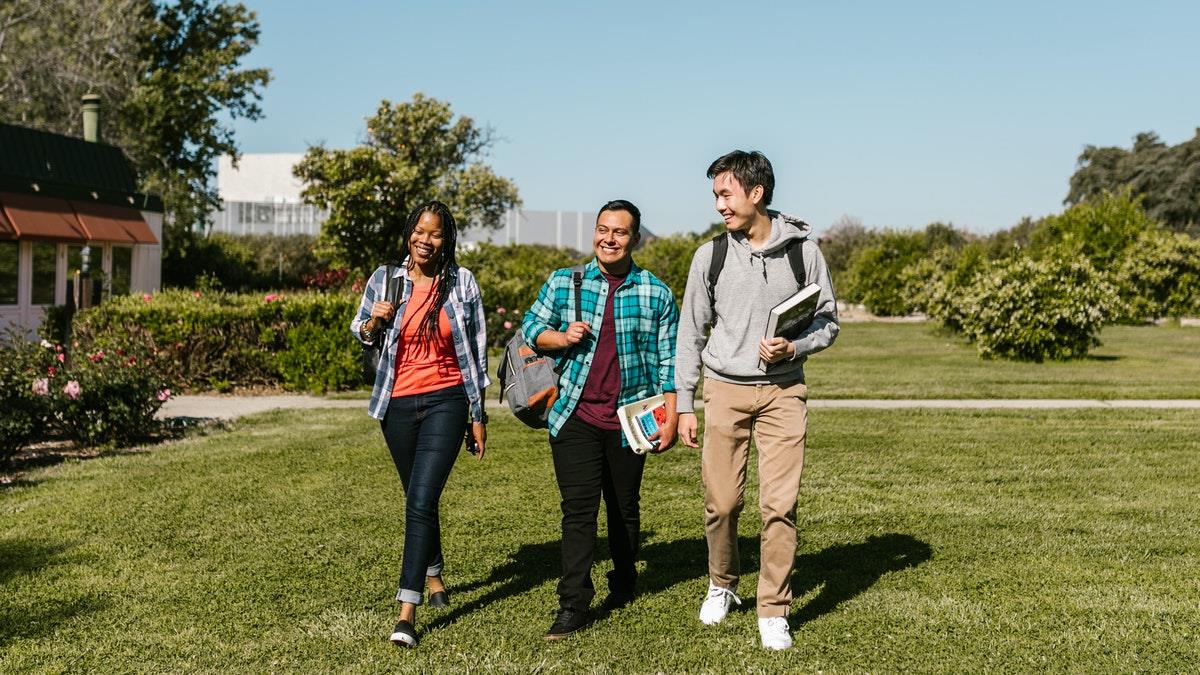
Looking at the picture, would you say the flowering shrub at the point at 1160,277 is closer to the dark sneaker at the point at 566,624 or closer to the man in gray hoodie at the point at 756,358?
the man in gray hoodie at the point at 756,358

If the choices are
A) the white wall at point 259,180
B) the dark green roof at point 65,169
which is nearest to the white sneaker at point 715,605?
the dark green roof at point 65,169

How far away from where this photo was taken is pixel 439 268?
190 inches

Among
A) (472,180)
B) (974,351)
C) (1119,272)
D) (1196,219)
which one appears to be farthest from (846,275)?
(1196,219)

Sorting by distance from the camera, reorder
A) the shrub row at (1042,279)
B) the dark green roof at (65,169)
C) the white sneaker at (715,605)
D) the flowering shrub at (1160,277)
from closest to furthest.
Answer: the white sneaker at (715,605) → the shrub row at (1042,279) → the dark green roof at (65,169) → the flowering shrub at (1160,277)

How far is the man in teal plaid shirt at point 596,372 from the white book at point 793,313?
558 millimetres

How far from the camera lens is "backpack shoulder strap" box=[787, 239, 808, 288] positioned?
441 cm

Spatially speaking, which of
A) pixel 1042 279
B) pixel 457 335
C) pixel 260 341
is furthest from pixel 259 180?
pixel 457 335

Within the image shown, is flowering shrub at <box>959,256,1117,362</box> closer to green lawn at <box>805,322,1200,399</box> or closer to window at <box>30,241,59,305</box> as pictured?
green lawn at <box>805,322,1200,399</box>

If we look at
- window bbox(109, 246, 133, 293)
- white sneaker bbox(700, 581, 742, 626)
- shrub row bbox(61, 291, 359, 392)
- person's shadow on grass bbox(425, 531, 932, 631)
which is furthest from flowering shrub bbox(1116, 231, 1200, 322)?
white sneaker bbox(700, 581, 742, 626)

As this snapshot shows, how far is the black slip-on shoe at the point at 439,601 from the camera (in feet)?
16.5

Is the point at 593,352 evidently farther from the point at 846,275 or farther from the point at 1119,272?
the point at 846,275

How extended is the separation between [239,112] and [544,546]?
33167mm

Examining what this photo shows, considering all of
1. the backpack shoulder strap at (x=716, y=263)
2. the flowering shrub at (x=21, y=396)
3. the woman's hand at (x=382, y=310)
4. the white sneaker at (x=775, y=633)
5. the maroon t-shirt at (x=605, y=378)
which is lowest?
the white sneaker at (x=775, y=633)

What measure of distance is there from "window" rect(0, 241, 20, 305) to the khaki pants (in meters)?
19.1
